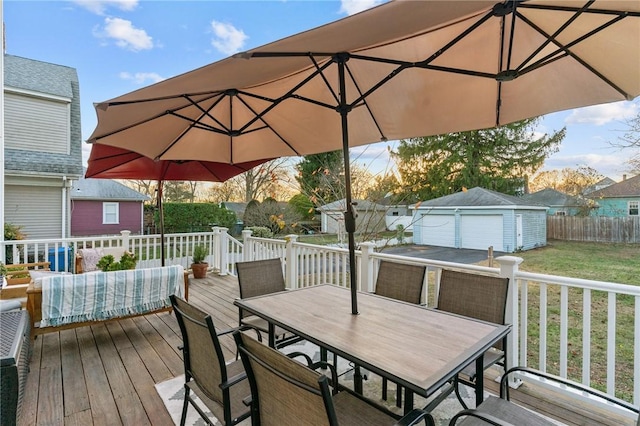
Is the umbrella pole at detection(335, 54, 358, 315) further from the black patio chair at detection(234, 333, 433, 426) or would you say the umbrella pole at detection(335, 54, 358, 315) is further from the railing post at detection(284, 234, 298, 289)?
the railing post at detection(284, 234, 298, 289)

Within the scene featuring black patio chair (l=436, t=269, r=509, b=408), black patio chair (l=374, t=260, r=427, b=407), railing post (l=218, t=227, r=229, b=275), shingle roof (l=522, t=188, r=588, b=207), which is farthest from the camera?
shingle roof (l=522, t=188, r=588, b=207)

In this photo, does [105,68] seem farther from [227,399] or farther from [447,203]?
[447,203]

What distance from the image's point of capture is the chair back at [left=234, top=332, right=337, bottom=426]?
109cm

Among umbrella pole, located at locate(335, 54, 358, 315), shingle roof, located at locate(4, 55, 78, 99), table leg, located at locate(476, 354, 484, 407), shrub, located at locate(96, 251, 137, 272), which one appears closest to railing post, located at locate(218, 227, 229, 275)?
shrub, located at locate(96, 251, 137, 272)

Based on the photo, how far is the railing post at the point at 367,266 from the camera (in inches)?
150

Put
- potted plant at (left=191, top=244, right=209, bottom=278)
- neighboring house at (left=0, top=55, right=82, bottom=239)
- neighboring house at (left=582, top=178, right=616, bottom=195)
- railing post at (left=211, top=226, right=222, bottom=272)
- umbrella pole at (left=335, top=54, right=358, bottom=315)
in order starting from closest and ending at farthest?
umbrella pole at (left=335, top=54, right=358, bottom=315) → potted plant at (left=191, top=244, right=209, bottom=278) → railing post at (left=211, top=226, right=222, bottom=272) → neighboring house at (left=0, top=55, right=82, bottom=239) → neighboring house at (left=582, top=178, right=616, bottom=195)

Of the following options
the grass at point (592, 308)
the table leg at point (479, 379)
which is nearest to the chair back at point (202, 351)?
the table leg at point (479, 379)

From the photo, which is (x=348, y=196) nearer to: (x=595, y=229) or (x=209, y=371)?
(x=209, y=371)

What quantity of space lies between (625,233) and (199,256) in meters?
14.3

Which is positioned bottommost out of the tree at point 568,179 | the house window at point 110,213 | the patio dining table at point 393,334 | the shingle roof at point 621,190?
the patio dining table at point 393,334

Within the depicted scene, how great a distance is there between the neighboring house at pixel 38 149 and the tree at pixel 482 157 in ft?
43.5

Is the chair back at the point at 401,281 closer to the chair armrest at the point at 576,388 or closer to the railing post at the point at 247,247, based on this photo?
the chair armrest at the point at 576,388

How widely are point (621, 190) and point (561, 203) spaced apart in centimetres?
332

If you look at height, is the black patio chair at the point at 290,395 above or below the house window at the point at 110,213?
below
